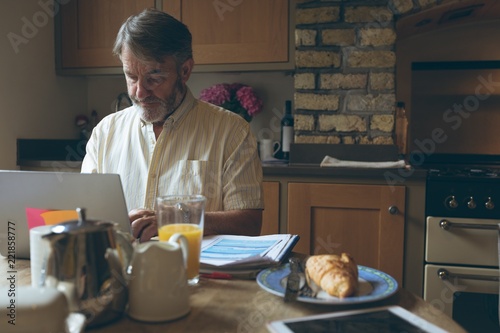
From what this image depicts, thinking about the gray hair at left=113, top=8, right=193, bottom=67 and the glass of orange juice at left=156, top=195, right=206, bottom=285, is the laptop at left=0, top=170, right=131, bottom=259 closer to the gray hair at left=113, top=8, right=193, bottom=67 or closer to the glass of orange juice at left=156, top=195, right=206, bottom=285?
the glass of orange juice at left=156, top=195, right=206, bottom=285

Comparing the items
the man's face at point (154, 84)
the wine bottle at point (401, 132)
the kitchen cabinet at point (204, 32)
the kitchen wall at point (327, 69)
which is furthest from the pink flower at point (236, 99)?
the man's face at point (154, 84)

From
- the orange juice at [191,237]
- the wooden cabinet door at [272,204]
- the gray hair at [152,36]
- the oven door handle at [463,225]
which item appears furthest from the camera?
the wooden cabinet door at [272,204]

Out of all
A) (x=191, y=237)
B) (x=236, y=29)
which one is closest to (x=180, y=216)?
(x=191, y=237)

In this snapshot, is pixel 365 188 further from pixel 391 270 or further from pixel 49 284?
pixel 49 284

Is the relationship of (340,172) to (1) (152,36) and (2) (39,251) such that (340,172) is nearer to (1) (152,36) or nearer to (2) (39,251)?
(1) (152,36)

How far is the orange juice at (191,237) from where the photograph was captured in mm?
872

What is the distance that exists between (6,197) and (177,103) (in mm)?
763

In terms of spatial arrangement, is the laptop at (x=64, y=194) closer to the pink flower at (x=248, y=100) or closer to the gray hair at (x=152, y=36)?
the gray hair at (x=152, y=36)

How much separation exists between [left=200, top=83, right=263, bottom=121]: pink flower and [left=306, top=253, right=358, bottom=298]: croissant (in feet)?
6.13

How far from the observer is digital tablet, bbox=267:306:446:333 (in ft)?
2.22

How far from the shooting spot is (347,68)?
237 centimetres

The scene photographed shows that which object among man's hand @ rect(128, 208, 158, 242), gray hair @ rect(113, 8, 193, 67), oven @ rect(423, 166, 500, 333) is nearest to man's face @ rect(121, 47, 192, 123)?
gray hair @ rect(113, 8, 193, 67)

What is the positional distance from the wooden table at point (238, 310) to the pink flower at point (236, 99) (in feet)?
5.95

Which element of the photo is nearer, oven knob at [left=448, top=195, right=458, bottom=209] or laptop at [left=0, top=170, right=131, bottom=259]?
laptop at [left=0, top=170, right=131, bottom=259]
